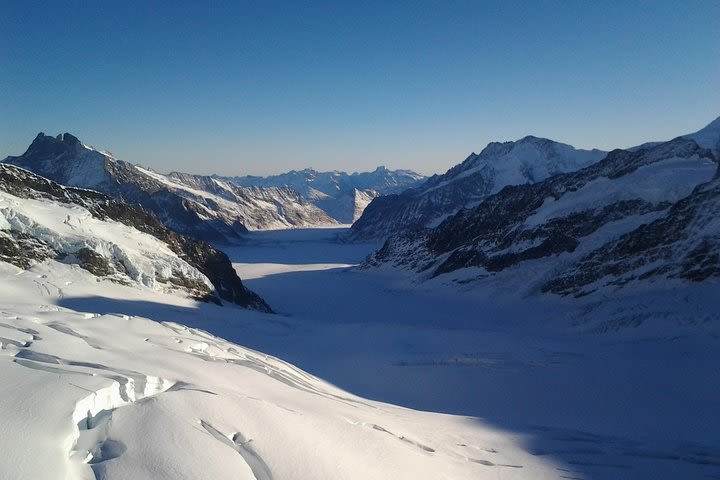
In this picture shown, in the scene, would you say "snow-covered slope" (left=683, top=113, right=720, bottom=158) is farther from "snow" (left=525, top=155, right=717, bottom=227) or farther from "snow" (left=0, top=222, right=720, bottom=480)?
"snow" (left=0, top=222, right=720, bottom=480)

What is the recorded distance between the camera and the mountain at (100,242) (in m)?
33.4

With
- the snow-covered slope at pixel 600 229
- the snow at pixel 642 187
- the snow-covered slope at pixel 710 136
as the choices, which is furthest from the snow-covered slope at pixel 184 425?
the snow-covered slope at pixel 710 136

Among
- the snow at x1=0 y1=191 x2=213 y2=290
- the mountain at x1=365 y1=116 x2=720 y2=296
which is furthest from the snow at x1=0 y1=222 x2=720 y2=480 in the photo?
the mountain at x1=365 y1=116 x2=720 y2=296

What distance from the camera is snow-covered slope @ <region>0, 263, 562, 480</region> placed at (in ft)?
22.3

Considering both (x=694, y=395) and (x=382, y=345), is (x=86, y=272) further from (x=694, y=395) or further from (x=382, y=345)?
(x=694, y=395)

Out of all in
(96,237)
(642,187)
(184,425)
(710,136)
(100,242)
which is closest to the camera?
(184,425)

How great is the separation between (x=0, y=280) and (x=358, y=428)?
2851 cm

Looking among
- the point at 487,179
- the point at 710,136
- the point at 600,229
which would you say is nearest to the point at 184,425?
the point at 600,229

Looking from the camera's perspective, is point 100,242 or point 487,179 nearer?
point 100,242

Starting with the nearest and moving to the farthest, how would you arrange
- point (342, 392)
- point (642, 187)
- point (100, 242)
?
point (342, 392), point (100, 242), point (642, 187)

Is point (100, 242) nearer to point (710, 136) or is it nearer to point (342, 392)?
point (342, 392)

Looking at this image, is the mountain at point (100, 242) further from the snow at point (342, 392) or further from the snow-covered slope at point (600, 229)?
the snow-covered slope at point (600, 229)

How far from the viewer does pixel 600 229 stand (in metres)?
55.8

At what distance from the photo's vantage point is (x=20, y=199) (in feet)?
123
